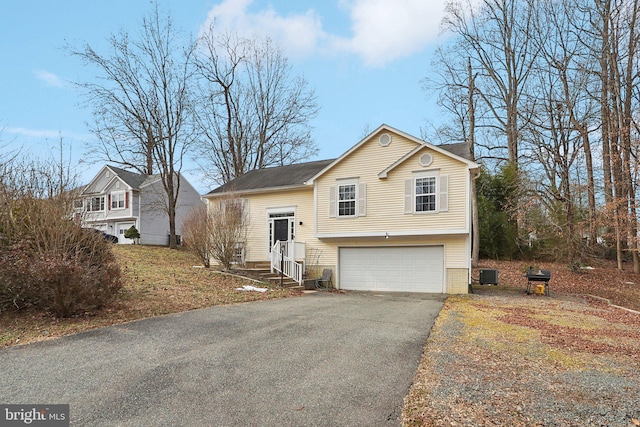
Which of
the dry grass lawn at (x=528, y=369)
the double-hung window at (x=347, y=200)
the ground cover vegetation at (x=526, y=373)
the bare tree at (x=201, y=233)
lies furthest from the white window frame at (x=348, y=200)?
the ground cover vegetation at (x=526, y=373)

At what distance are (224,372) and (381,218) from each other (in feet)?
35.0

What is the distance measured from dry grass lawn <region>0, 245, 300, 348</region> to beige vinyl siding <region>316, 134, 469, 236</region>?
3730 millimetres

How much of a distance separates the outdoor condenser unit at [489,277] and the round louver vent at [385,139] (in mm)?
6184

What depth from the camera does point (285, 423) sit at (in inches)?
144

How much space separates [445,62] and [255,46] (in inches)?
566

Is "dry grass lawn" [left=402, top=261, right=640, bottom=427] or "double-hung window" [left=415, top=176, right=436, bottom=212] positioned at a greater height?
"double-hung window" [left=415, top=176, right=436, bottom=212]

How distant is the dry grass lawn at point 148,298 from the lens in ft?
23.4

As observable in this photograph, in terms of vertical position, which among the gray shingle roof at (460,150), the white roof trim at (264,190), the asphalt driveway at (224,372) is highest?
the gray shingle roof at (460,150)

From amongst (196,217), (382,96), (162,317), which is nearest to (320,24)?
(382,96)

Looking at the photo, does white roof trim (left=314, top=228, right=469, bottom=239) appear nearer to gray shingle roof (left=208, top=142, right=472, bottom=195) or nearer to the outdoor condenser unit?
the outdoor condenser unit

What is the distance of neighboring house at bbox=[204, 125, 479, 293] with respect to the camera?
1391 centimetres

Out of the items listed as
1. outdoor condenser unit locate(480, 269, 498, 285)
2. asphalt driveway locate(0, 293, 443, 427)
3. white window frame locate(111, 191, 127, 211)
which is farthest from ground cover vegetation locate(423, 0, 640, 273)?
white window frame locate(111, 191, 127, 211)

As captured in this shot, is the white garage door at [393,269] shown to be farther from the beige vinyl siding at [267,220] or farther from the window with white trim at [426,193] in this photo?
the window with white trim at [426,193]

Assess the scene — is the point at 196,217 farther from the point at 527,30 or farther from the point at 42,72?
the point at 527,30
